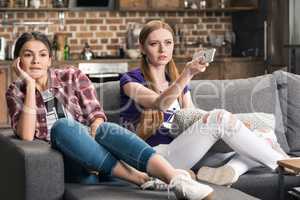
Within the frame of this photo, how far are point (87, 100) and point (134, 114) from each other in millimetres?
281

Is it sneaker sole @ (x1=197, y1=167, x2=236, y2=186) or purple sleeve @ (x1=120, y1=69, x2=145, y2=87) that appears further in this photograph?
purple sleeve @ (x1=120, y1=69, x2=145, y2=87)

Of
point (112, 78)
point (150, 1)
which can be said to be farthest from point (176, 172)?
point (150, 1)

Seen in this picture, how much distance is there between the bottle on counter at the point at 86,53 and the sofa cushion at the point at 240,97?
345 cm

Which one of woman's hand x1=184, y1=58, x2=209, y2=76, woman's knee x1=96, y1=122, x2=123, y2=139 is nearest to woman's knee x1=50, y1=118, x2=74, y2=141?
woman's knee x1=96, y1=122, x2=123, y2=139

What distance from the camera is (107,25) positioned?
7.69 metres

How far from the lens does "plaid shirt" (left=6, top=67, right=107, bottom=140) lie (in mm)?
3305

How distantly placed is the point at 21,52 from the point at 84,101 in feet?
1.33

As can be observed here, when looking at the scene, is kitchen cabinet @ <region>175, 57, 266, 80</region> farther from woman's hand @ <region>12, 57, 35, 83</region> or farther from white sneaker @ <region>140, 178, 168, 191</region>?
white sneaker @ <region>140, 178, 168, 191</region>

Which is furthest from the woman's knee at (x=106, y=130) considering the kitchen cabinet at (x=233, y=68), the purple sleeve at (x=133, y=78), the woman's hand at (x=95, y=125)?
the kitchen cabinet at (x=233, y=68)

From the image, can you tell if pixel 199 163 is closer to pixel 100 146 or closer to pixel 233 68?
pixel 100 146

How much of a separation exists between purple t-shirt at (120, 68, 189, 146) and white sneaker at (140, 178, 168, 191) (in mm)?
584

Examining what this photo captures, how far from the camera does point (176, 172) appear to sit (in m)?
2.79

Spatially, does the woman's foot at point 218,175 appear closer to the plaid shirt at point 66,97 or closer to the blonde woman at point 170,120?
the blonde woman at point 170,120

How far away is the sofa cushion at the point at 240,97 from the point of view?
390 centimetres
